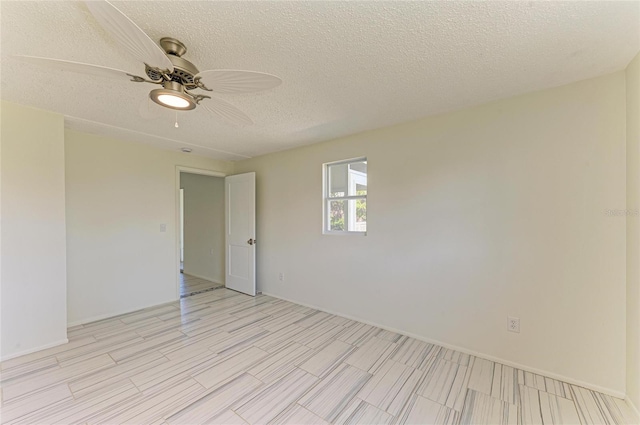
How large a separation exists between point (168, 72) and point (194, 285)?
432cm

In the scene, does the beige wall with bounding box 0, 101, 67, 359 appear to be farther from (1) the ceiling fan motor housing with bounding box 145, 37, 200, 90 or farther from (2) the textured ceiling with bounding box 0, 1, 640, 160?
(1) the ceiling fan motor housing with bounding box 145, 37, 200, 90

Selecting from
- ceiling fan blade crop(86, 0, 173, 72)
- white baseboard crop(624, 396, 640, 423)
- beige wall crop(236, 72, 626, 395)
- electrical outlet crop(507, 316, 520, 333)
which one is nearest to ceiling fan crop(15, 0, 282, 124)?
ceiling fan blade crop(86, 0, 173, 72)

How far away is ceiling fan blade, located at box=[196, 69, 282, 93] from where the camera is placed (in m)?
1.33

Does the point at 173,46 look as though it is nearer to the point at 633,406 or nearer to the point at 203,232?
the point at 633,406

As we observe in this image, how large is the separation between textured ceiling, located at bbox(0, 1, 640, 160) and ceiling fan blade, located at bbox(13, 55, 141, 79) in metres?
0.24

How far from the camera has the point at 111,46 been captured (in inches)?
60.2

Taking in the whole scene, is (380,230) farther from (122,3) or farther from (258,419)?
(122,3)

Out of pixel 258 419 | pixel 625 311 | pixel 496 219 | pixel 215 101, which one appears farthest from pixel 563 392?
pixel 215 101

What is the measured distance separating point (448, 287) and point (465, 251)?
0.40 m

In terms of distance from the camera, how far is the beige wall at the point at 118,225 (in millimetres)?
3086

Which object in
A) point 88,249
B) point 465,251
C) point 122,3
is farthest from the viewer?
point 88,249

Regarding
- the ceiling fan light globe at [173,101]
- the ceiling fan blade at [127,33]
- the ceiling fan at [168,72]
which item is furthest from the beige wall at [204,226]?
the ceiling fan blade at [127,33]

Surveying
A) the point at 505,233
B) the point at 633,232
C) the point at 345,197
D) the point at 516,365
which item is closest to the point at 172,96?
the point at 345,197

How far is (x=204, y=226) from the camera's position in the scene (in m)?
5.32
